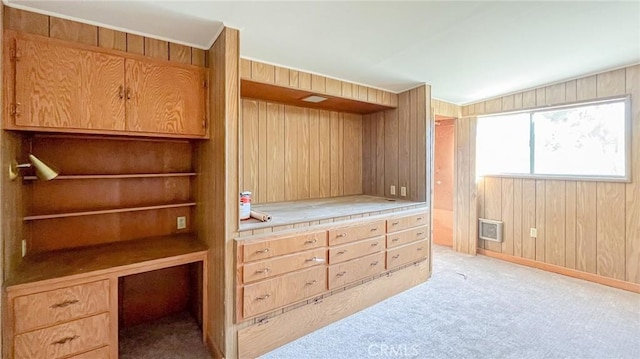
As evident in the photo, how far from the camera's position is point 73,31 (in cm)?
176

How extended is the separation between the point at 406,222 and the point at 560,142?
2.28 meters

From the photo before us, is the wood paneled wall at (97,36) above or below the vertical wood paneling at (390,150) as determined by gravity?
above

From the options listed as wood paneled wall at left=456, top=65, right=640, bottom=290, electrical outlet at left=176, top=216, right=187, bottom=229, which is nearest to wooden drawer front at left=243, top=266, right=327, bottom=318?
electrical outlet at left=176, top=216, right=187, bottom=229

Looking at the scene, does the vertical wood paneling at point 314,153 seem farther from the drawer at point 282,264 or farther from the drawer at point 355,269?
the drawer at point 282,264

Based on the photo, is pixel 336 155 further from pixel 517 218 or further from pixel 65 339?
pixel 65 339

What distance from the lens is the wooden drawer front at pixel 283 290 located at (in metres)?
1.99

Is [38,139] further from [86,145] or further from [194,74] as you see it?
[194,74]

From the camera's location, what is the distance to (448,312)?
8.50ft

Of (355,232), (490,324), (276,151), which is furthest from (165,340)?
(490,324)

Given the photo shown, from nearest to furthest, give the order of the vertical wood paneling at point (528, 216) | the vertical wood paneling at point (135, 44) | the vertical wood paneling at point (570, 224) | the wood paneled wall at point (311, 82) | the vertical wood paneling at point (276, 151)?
the vertical wood paneling at point (135, 44) → the wood paneled wall at point (311, 82) → the vertical wood paneling at point (276, 151) → the vertical wood paneling at point (570, 224) → the vertical wood paneling at point (528, 216)

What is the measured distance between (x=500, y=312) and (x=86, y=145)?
12.0 feet

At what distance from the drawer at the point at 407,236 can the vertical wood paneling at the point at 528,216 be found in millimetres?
1567

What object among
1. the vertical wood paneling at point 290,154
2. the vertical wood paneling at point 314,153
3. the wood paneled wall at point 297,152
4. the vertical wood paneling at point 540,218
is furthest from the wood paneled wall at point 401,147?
the vertical wood paneling at point 540,218

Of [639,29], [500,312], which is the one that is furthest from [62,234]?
[639,29]
